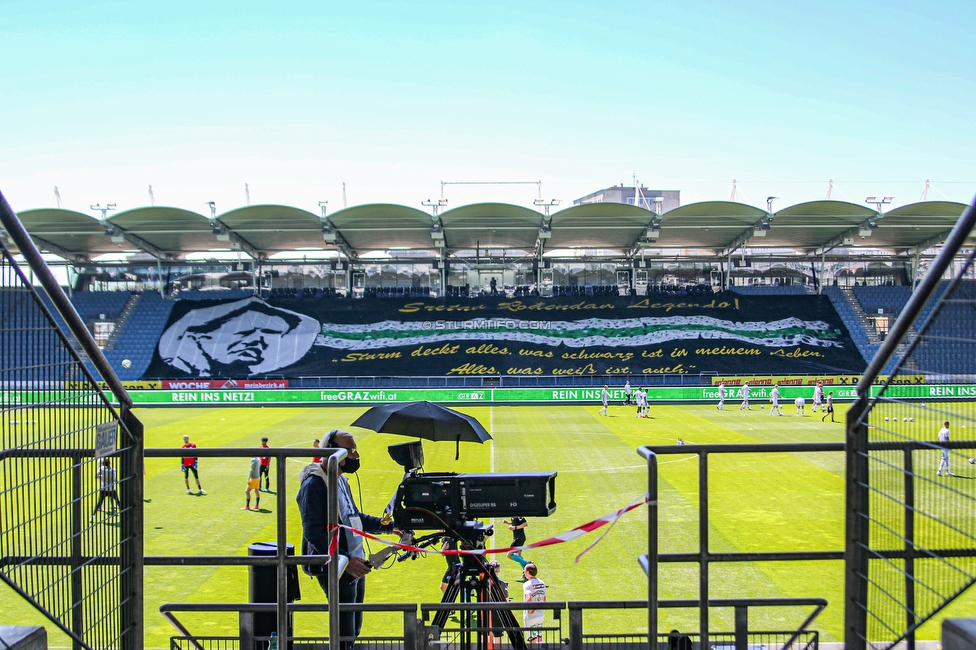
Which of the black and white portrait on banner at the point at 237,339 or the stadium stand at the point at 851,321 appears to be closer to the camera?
the black and white portrait on banner at the point at 237,339

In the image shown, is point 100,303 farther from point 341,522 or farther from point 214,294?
point 341,522

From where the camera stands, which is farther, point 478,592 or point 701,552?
point 478,592

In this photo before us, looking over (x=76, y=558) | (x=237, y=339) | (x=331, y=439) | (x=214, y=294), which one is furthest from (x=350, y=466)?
(x=214, y=294)

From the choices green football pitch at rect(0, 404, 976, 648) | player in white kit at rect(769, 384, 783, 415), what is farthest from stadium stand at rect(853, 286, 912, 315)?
green football pitch at rect(0, 404, 976, 648)

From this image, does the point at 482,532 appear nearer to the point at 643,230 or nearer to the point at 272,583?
the point at 272,583

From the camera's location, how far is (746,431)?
2708 centimetres

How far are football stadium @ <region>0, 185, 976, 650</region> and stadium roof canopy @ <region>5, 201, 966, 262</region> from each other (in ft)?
1.11

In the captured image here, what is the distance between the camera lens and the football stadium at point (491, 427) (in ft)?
13.7

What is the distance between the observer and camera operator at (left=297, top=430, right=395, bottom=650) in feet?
17.6

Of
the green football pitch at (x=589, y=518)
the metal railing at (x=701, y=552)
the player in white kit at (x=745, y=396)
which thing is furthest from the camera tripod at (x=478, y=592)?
the player in white kit at (x=745, y=396)

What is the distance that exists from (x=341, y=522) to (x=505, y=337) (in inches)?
1753

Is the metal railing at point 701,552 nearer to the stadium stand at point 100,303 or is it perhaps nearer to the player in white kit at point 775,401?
the player in white kit at point 775,401

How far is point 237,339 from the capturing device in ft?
164

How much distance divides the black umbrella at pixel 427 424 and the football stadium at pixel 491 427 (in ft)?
0.18
